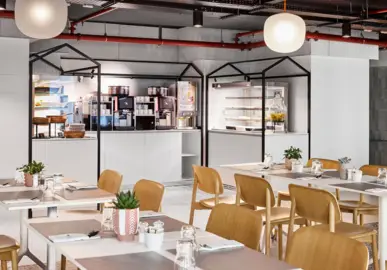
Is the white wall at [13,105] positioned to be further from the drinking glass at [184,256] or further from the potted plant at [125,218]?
the drinking glass at [184,256]

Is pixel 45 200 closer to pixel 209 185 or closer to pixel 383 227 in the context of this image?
pixel 209 185

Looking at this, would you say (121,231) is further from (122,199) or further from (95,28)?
(95,28)

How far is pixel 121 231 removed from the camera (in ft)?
9.61

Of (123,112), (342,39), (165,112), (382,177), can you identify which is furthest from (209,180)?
(165,112)

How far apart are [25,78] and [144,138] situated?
8.24 ft

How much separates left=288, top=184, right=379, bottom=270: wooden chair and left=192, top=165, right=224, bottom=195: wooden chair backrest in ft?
3.32

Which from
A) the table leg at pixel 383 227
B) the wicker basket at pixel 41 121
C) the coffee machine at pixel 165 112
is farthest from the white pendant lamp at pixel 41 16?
the coffee machine at pixel 165 112

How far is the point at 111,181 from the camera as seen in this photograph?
17.4ft

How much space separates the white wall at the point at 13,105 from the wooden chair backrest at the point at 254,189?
174 inches

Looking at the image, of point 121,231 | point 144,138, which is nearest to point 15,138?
point 144,138

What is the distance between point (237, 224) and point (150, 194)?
1.29 m

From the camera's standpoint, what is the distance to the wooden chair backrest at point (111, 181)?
5.15 metres

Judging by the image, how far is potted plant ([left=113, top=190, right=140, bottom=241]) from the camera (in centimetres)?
293

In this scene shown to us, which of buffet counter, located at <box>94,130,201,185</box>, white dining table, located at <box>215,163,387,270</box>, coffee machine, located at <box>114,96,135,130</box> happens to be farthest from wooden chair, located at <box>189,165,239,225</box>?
coffee machine, located at <box>114,96,135,130</box>
